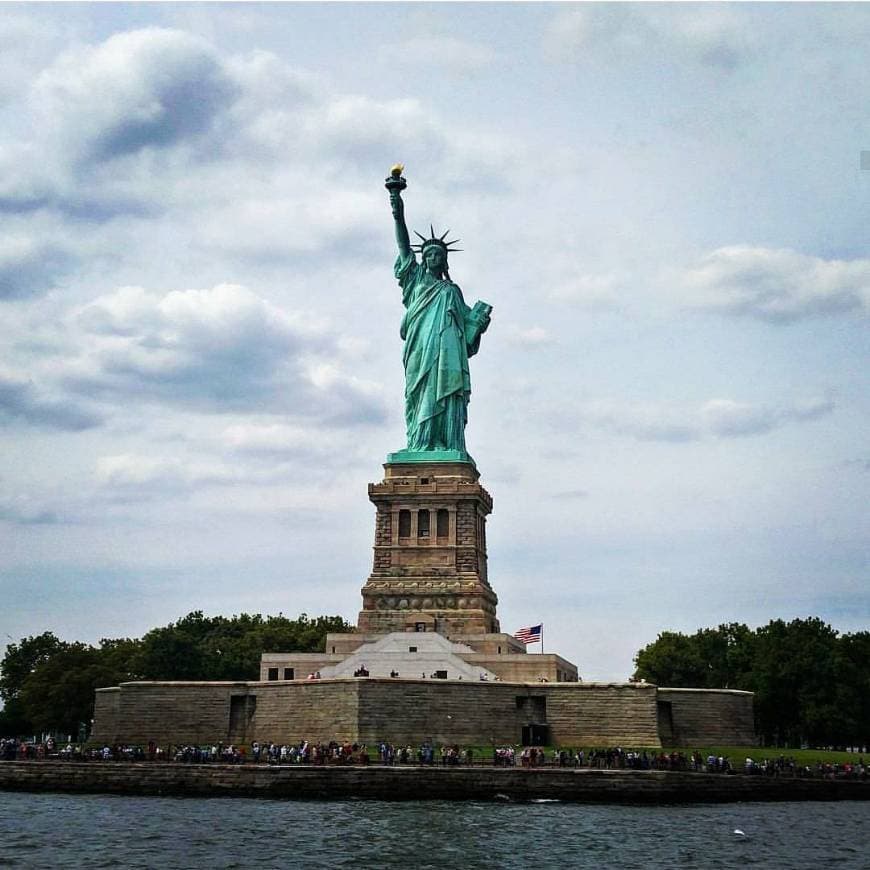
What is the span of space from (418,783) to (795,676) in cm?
2946

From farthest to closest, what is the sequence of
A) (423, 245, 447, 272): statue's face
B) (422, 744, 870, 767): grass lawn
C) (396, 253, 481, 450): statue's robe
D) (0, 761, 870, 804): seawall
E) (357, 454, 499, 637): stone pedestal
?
(423, 245, 447, 272): statue's face
(396, 253, 481, 450): statue's robe
(357, 454, 499, 637): stone pedestal
(422, 744, 870, 767): grass lawn
(0, 761, 870, 804): seawall

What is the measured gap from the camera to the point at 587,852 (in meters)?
34.8

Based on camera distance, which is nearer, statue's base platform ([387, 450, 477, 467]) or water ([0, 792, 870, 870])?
water ([0, 792, 870, 870])

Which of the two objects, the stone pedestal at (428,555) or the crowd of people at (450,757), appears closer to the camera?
the crowd of people at (450,757)

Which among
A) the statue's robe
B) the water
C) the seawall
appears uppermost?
the statue's robe

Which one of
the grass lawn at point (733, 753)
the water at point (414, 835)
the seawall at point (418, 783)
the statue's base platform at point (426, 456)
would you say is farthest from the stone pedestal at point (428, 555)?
the water at point (414, 835)

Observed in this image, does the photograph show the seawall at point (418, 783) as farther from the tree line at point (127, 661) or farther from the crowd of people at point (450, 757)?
the tree line at point (127, 661)

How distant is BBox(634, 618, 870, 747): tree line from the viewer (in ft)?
220

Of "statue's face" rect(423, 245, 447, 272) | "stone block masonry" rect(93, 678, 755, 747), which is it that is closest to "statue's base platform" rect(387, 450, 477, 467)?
"statue's face" rect(423, 245, 447, 272)

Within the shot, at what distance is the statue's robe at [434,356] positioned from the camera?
72.4m

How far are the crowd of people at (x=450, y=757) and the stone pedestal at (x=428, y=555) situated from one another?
13460 millimetres

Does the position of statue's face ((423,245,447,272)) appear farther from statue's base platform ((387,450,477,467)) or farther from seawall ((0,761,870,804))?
seawall ((0,761,870,804))

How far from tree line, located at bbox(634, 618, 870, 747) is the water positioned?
22492mm

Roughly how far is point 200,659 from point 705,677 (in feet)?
96.8
